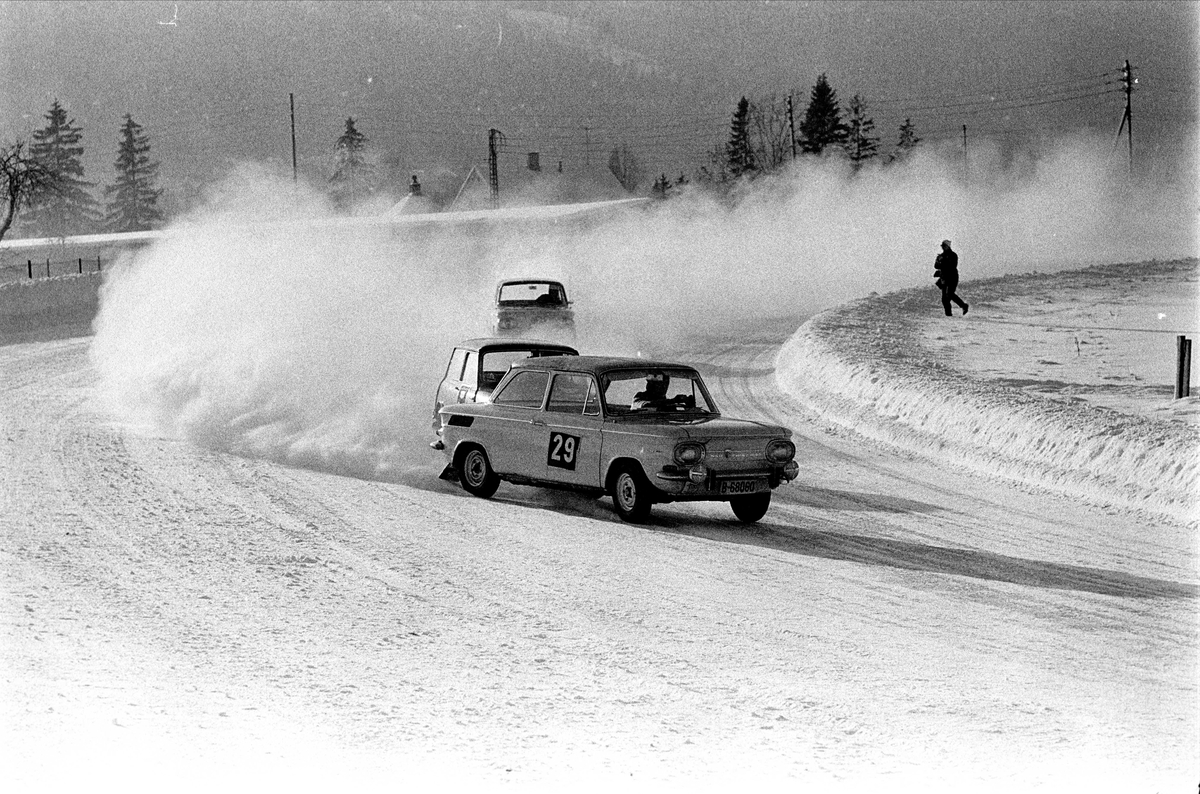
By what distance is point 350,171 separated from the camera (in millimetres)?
134000

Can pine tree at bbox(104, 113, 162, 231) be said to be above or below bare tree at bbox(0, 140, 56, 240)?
above

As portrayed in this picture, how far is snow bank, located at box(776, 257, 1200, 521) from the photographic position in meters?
13.8

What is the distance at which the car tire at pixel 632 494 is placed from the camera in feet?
41.1

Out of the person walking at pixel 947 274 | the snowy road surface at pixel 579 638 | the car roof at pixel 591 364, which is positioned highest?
the person walking at pixel 947 274

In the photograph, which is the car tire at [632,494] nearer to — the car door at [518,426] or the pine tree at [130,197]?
the car door at [518,426]

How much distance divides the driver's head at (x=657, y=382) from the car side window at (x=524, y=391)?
1.07 metres

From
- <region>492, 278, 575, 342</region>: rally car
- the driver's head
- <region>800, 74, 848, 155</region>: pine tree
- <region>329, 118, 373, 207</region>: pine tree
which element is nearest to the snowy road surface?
the driver's head

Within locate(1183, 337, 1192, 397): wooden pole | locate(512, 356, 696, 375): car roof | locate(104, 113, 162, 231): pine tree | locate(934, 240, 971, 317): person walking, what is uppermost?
locate(104, 113, 162, 231): pine tree

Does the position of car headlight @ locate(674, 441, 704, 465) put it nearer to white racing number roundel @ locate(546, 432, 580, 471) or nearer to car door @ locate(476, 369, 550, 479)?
white racing number roundel @ locate(546, 432, 580, 471)

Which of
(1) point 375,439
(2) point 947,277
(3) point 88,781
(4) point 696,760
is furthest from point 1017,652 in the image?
(2) point 947,277

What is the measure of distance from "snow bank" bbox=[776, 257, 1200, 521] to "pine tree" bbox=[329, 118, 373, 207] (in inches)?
4260

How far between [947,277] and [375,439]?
20.0 m

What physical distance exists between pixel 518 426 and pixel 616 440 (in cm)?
143

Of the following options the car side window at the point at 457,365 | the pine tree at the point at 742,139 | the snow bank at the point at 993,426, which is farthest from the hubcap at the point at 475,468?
the pine tree at the point at 742,139
